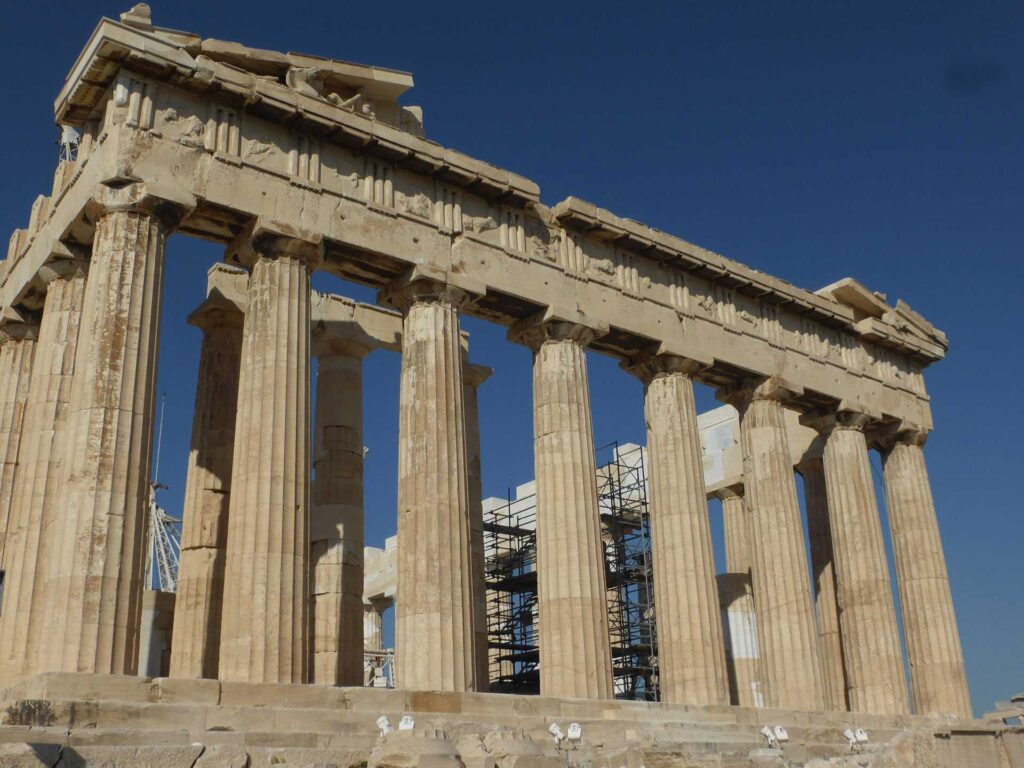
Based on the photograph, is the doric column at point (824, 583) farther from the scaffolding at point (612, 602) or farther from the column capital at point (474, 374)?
the column capital at point (474, 374)

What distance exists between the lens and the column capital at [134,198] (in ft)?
63.6

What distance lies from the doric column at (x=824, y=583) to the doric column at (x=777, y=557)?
3.55 m

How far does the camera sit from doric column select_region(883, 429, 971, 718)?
101ft

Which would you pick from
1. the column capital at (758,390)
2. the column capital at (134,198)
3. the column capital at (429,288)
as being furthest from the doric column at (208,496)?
the column capital at (758,390)

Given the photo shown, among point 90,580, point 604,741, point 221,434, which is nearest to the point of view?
point 90,580

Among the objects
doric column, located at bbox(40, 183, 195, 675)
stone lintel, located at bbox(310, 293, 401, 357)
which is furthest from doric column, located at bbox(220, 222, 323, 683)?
stone lintel, located at bbox(310, 293, 401, 357)

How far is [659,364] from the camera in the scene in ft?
89.5

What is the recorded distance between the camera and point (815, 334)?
31406mm

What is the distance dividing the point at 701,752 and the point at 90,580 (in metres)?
10.1

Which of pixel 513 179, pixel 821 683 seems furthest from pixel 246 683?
pixel 821 683

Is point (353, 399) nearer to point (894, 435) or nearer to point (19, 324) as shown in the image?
point (19, 324)

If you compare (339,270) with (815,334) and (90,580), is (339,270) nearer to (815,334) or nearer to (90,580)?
(90,580)

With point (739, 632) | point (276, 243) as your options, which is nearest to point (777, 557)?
point (739, 632)

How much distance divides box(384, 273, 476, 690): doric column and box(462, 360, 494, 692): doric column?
153 inches
